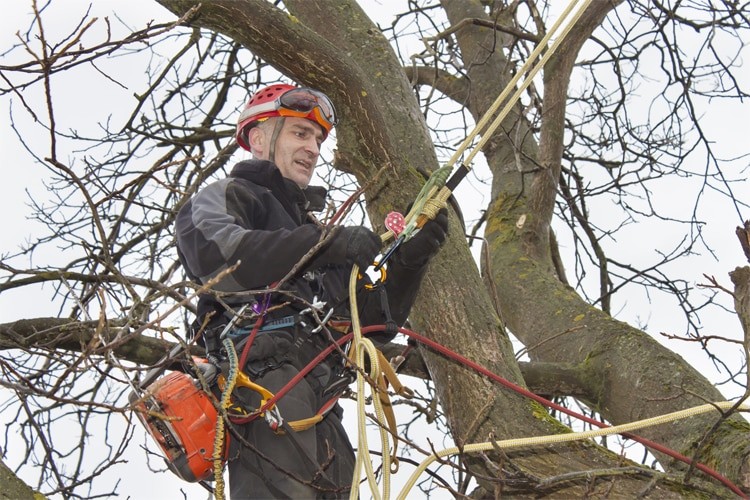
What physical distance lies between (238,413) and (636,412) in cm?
155

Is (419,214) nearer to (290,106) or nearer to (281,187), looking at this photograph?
(281,187)

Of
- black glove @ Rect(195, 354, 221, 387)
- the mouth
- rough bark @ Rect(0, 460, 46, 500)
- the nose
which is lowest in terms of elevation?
Result: rough bark @ Rect(0, 460, 46, 500)

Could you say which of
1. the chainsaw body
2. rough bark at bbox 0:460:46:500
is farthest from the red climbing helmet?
rough bark at bbox 0:460:46:500

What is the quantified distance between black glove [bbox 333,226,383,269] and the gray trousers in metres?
0.39

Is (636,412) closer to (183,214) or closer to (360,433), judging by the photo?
(360,433)

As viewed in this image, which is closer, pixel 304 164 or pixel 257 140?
pixel 304 164

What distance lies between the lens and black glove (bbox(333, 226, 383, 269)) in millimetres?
2709

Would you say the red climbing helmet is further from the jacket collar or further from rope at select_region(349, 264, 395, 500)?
rope at select_region(349, 264, 395, 500)

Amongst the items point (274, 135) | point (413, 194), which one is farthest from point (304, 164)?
point (413, 194)

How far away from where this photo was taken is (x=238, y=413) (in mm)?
2639

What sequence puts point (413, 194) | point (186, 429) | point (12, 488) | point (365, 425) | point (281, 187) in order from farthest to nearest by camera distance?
point (413, 194), point (281, 187), point (186, 429), point (365, 425), point (12, 488)

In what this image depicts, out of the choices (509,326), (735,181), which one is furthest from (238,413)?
(735,181)

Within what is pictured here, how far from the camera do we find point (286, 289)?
9.09 ft

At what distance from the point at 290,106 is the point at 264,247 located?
0.83 m
